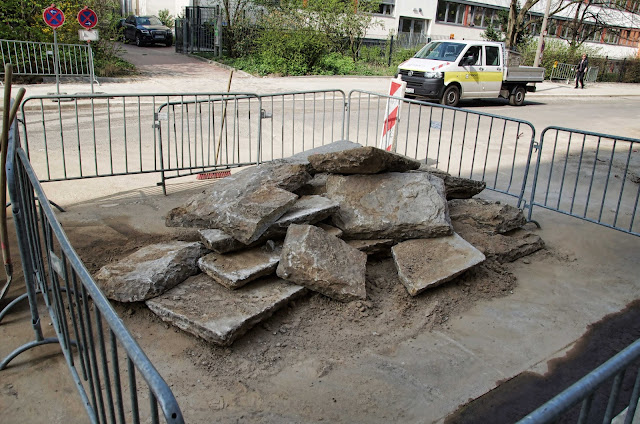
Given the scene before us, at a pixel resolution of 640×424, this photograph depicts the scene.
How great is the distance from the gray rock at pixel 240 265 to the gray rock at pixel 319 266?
0.47ft

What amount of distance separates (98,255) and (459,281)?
11.8 feet

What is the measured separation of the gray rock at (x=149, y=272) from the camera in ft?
14.6

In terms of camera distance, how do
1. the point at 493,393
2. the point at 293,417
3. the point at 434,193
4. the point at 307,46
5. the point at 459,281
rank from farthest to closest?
1. the point at 307,46
2. the point at 434,193
3. the point at 459,281
4. the point at 493,393
5. the point at 293,417

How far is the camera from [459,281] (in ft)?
17.2

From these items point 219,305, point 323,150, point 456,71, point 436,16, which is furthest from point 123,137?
point 436,16

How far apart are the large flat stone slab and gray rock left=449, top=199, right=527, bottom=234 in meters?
2.51

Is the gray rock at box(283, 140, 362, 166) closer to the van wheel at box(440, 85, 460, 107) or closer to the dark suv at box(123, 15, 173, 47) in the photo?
the van wheel at box(440, 85, 460, 107)

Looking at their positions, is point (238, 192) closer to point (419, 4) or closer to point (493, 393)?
point (493, 393)

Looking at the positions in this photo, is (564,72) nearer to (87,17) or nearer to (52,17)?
(87,17)

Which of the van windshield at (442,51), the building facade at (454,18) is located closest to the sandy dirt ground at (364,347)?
the van windshield at (442,51)

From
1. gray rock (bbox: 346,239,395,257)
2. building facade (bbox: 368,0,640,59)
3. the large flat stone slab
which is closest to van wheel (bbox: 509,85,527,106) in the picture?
building facade (bbox: 368,0,640,59)

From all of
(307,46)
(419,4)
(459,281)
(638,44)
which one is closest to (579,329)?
(459,281)

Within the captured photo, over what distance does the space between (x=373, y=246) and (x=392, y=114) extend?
4029mm

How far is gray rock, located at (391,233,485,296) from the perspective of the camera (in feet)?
16.2
